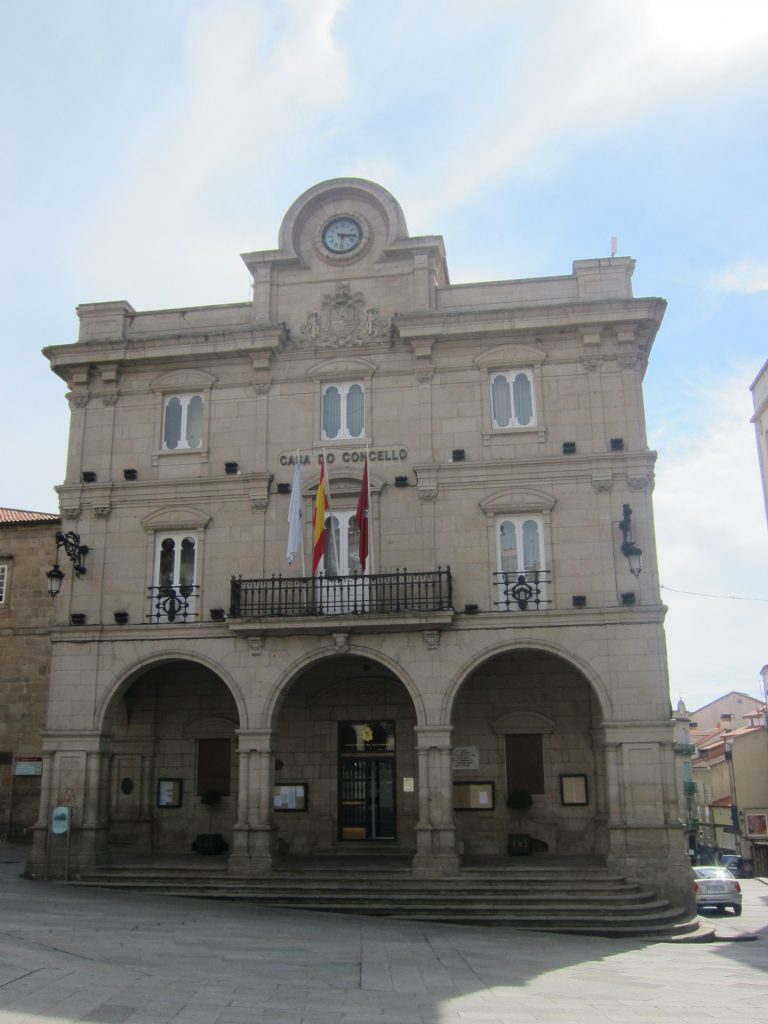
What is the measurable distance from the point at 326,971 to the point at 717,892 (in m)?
14.6

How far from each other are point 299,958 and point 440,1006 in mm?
3004

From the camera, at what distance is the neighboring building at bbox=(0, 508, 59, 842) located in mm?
26062

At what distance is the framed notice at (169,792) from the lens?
22.4 m

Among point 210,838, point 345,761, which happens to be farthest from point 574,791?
point 210,838

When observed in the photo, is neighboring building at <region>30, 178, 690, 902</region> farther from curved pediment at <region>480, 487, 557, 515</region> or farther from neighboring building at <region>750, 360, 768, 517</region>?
neighboring building at <region>750, 360, 768, 517</region>

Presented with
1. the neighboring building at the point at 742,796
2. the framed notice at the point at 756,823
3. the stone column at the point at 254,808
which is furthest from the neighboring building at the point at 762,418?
the framed notice at the point at 756,823

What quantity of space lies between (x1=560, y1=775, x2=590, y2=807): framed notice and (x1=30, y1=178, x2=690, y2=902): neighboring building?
0.17 ft

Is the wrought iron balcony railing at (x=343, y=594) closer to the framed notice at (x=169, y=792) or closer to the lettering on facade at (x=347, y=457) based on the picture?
the lettering on facade at (x=347, y=457)

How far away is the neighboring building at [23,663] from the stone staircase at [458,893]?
23.8 feet

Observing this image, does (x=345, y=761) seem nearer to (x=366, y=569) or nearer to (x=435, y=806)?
(x=435, y=806)

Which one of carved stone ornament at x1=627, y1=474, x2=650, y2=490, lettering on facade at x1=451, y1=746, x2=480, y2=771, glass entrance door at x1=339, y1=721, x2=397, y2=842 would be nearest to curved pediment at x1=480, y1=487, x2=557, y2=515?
carved stone ornament at x1=627, y1=474, x2=650, y2=490

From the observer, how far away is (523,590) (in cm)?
2009

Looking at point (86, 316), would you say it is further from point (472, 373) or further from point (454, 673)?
point (454, 673)

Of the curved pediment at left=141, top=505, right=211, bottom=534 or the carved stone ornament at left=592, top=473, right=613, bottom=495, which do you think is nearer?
the carved stone ornament at left=592, top=473, right=613, bottom=495
